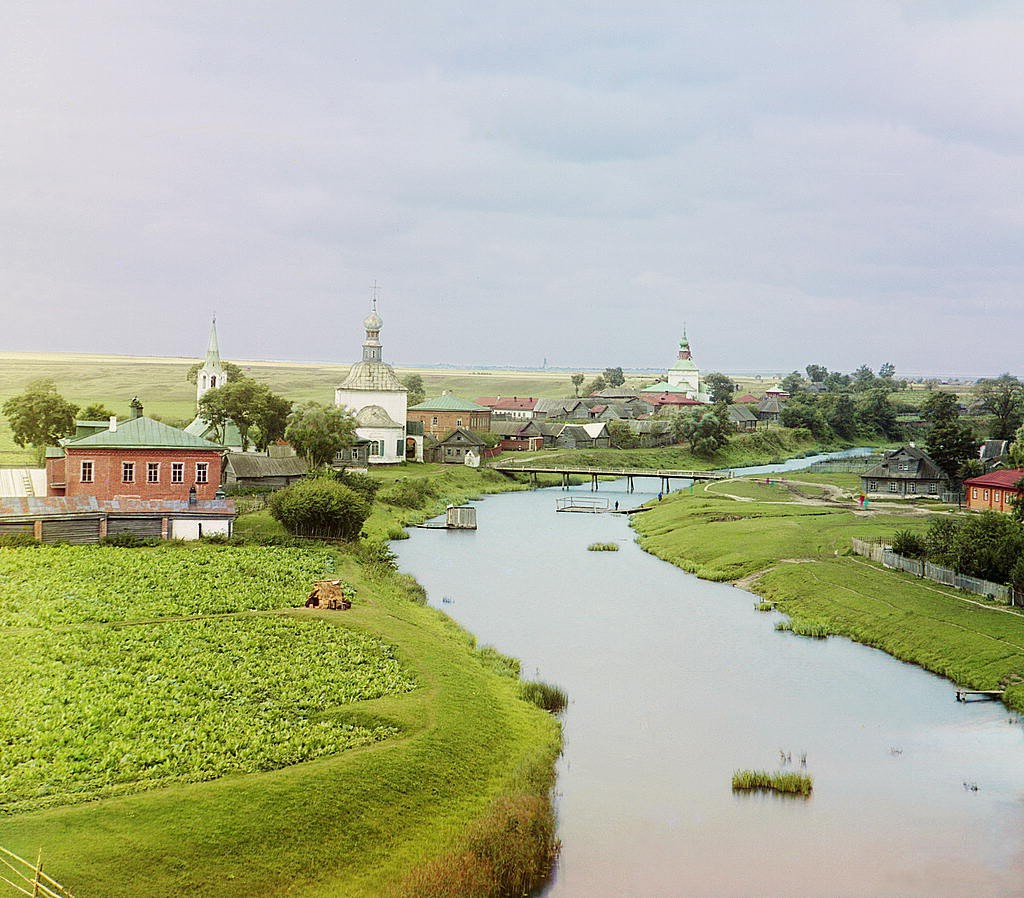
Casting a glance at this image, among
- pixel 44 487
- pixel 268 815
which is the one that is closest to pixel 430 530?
pixel 44 487

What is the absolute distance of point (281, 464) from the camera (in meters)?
75.2

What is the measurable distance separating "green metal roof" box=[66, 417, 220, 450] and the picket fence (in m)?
32.5

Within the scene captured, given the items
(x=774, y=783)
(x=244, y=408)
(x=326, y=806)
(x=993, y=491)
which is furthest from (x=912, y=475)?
(x=326, y=806)

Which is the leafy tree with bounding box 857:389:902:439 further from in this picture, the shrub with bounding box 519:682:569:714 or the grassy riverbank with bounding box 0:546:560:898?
the grassy riverbank with bounding box 0:546:560:898

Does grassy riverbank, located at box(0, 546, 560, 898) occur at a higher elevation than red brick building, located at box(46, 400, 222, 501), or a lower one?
lower

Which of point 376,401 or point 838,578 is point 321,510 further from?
point 376,401

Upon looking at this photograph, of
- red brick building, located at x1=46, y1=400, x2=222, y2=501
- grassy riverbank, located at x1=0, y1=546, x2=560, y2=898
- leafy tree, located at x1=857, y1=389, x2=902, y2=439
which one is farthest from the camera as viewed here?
leafy tree, located at x1=857, y1=389, x2=902, y2=439

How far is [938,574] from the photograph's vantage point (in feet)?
149

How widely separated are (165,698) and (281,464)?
48955mm

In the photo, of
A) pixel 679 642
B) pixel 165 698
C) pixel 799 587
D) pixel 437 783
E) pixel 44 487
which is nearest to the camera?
pixel 437 783

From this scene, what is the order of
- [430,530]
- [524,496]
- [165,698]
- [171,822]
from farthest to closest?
1. [524,496]
2. [430,530]
3. [165,698]
4. [171,822]

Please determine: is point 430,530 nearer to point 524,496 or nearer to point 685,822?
point 524,496

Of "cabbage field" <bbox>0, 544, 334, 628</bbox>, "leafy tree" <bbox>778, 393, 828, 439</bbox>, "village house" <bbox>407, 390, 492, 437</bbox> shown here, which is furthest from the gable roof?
"leafy tree" <bbox>778, 393, 828, 439</bbox>

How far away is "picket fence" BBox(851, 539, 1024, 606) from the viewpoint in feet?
134
